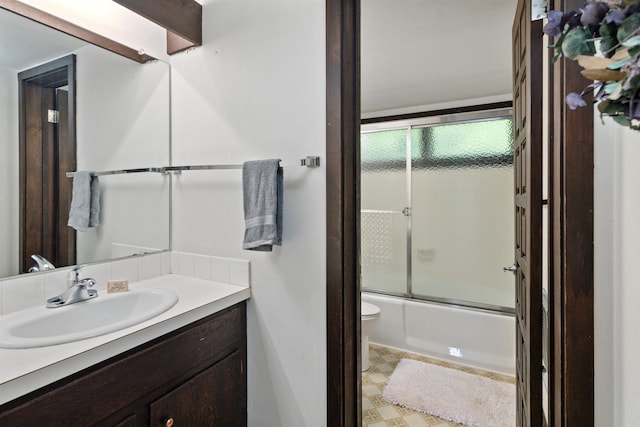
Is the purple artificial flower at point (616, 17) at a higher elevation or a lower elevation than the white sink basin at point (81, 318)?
higher

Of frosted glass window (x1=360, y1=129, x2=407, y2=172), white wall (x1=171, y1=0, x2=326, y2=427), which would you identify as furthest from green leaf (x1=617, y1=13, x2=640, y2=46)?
frosted glass window (x1=360, y1=129, x2=407, y2=172)

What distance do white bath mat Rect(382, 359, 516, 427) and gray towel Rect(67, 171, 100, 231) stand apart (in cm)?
197

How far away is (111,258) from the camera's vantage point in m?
1.48

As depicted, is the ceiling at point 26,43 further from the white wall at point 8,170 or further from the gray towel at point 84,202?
the gray towel at point 84,202

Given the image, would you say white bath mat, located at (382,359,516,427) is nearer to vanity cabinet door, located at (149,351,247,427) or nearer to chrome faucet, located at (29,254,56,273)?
vanity cabinet door, located at (149,351,247,427)

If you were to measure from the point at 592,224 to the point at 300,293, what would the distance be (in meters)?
1.00

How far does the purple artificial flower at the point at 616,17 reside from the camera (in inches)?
14.7

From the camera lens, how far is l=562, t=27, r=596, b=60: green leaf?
1.39 ft

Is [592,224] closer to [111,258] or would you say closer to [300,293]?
[300,293]

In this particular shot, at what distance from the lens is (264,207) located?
129 cm

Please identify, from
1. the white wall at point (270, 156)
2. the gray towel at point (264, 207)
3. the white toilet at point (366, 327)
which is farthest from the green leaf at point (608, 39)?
the white toilet at point (366, 327)

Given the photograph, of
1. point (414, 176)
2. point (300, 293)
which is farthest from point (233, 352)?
A: point (414, 176)

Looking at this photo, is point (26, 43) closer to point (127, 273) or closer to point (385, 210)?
point (127, 273)

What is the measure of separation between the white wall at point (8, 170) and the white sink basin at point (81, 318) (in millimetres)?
213
